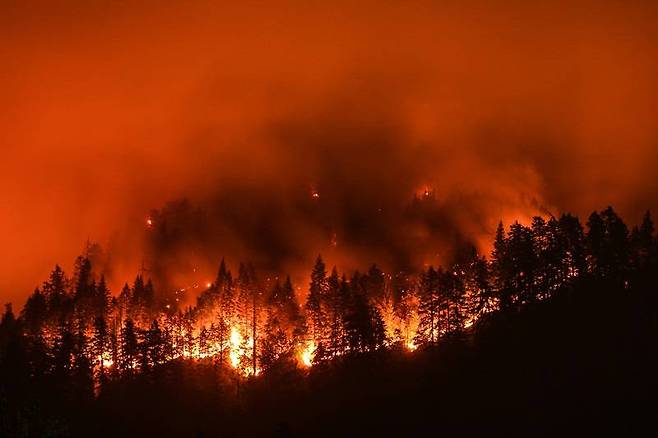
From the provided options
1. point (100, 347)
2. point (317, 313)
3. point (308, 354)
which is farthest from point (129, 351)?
point (317, 313)

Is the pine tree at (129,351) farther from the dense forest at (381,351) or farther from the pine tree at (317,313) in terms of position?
the pine tree at (317,313)

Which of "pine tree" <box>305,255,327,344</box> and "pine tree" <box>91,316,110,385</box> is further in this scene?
"pine tree" <box>305,255,327,344</box>

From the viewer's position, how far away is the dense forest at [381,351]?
9319 centimetres

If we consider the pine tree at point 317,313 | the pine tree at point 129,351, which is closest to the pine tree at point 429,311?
the pine tree at point 317,313

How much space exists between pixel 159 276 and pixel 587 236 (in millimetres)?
118990

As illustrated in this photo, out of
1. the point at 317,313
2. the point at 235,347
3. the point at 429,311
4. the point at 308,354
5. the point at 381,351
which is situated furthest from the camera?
the point at 235,347

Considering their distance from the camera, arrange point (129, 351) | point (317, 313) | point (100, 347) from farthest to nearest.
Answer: point (317, 313) < point (100, 347) < point (129, 351)

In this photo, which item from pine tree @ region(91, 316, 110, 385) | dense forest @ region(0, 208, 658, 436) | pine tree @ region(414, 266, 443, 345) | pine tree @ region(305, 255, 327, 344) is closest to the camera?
dense forest @ region(0, 208, 658, 436)

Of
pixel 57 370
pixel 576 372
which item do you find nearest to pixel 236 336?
pixel 57 370

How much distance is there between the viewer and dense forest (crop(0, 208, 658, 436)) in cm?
9319

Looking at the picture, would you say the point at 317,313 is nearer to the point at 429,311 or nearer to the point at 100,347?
the point at 429,311

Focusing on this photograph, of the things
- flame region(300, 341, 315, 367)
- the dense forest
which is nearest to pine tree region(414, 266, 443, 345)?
the dense forest

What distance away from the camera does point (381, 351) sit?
370ft

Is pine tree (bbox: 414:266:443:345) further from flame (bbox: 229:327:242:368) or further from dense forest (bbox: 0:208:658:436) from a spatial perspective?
flame (bbox: 229:327:242:368)
